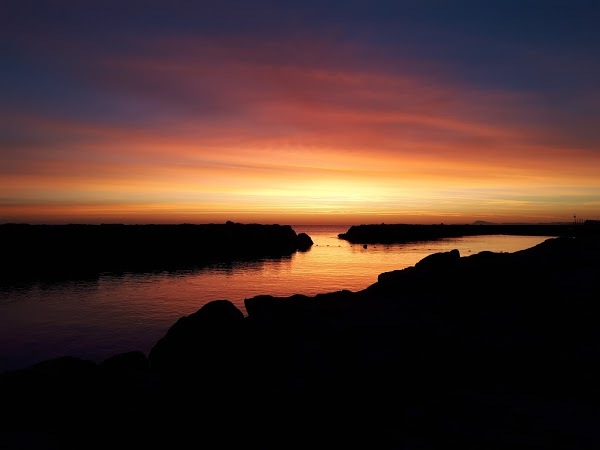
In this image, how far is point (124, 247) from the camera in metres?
120

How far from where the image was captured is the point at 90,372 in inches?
527

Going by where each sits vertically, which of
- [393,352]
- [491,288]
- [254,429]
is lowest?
[254,429]

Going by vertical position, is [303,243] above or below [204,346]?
below

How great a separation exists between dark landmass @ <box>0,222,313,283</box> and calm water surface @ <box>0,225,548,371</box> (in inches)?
556

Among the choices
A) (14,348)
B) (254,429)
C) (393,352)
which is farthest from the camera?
(14,348)

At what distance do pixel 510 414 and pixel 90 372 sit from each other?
1260 centimetres

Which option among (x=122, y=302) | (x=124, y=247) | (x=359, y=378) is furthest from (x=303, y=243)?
(x=359, y=378)

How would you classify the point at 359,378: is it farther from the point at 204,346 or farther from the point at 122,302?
the point at 122,302

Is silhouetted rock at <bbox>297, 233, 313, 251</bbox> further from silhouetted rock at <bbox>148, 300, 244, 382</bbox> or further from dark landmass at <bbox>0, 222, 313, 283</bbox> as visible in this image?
silhouetted rock at <bbox>148, 300, 244, 382</bbox>

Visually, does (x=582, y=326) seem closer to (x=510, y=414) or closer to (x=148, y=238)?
(x=510, y=414)

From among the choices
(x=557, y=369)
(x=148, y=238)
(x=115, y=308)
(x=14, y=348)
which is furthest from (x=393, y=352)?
(x=148, y=238)

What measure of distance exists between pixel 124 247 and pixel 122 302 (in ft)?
247

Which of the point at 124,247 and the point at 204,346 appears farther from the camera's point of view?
the point at 124,247

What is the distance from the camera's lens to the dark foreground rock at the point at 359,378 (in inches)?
420
